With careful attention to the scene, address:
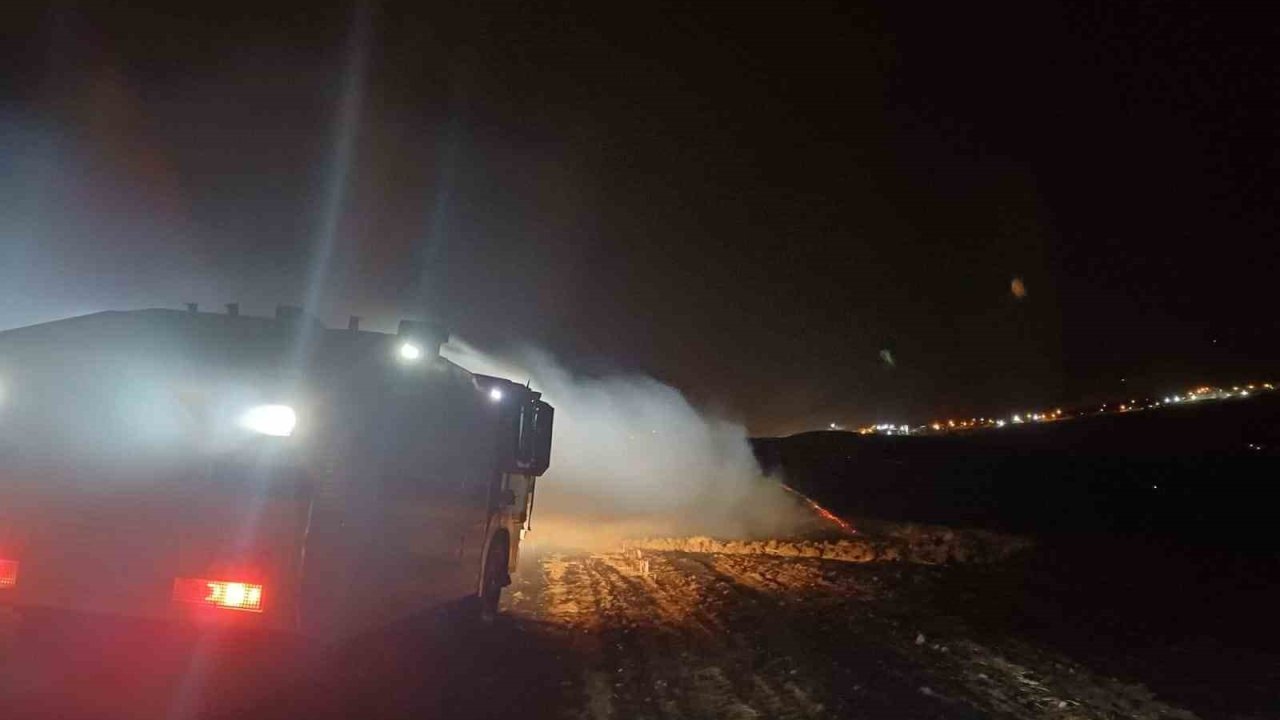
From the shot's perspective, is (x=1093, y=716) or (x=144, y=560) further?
(x=1093, y=716)

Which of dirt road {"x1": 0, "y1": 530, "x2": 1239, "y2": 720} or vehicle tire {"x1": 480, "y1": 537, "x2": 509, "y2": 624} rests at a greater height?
vehicle tire {"x1": 480, "y1": 537, "x2": 509, "y2": 624}

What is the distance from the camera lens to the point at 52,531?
5.88 meters

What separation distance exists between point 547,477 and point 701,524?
18.4 ft

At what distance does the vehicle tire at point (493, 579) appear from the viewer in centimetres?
1046

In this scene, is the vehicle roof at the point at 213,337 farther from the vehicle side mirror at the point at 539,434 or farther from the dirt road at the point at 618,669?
the vehicle side mirror at the point at 539,434

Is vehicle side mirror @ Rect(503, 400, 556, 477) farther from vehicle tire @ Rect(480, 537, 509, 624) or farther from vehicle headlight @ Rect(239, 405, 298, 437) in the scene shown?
vehicle headlight @ Rect(239, 405, 298, 437)

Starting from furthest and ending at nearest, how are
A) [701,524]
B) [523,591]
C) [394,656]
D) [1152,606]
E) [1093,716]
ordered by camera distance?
[701,524], [523,591], [1152,606], [394,656], [1093,716]

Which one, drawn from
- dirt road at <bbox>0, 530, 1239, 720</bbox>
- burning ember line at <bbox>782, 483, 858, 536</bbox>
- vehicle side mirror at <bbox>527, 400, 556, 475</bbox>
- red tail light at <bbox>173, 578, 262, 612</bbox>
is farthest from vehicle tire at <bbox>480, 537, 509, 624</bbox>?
burning ember line at <bbox>782, 483, 858, 536</bbox>

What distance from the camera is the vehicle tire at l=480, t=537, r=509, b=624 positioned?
412 inches

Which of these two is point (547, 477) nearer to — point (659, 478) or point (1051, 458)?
point (659, 478)

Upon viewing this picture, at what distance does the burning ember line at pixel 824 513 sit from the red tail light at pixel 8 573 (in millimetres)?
21506

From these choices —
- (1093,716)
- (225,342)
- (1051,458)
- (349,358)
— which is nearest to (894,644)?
(1093,716)

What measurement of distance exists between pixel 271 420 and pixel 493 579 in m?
5.47

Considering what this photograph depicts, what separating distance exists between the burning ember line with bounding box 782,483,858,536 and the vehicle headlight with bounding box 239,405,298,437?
21.0m
